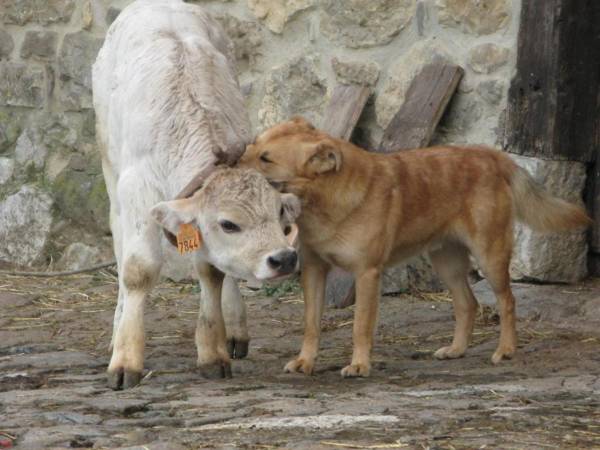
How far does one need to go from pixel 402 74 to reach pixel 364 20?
432mm

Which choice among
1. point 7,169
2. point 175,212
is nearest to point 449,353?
point 175,212

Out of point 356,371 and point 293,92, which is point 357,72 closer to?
point 293,92

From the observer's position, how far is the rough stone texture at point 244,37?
8891 mm

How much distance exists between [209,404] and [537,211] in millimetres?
2498

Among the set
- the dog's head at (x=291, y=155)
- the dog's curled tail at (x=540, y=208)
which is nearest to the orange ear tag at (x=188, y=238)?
the dog's head at (x=291, y=155)

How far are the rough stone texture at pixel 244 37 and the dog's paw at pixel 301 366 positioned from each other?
3045mm

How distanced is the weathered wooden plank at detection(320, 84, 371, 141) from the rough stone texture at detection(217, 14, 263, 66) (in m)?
0.76

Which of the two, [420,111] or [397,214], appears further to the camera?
[420,111]

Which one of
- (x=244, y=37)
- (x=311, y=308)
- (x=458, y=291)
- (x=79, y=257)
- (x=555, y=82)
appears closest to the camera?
(x=311, y=308)

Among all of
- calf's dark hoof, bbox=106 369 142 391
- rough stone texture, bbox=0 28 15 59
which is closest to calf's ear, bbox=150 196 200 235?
calf's dark hoof, bbox=106 369 142 391

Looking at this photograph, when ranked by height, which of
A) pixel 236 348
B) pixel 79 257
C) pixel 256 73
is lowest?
pixel 79 257

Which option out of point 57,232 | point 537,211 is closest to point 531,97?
point 537,211

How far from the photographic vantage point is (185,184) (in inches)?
234

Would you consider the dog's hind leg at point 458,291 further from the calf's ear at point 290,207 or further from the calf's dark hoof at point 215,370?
the calf's ear at point 290,207
